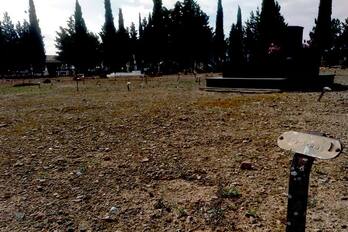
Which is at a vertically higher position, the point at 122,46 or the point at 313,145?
the point at 122,46

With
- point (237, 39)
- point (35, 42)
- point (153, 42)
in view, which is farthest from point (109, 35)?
point (237, 39)

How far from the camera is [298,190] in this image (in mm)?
2852

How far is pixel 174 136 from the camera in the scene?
315 inches

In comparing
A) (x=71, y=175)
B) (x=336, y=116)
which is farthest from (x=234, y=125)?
(x=71, y=175)

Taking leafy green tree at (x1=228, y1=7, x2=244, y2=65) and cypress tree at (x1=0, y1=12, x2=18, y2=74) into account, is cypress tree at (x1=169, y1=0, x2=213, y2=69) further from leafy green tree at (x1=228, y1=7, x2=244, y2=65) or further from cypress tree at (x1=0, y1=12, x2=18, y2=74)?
cypress tree at (x1=0, y1=12, x2=18, y2=74)

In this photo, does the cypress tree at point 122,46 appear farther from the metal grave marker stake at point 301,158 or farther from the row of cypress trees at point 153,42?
the metal grave marker stake at point 301,158

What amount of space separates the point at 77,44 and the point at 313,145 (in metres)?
55.8

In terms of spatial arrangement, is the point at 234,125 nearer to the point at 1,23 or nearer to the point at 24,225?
the point at 24,225

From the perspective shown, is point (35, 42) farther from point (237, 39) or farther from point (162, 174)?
point (162, 174)

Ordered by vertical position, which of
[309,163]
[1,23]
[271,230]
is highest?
[1,23]

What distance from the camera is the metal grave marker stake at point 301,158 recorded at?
267 cm

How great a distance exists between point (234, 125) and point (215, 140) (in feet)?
4.88

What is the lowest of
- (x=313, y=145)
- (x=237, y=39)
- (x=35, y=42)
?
(x=313, y=145)

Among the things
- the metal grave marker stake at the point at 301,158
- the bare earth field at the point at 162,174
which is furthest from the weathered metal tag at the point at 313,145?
the bare earth field at the point at 162,174
